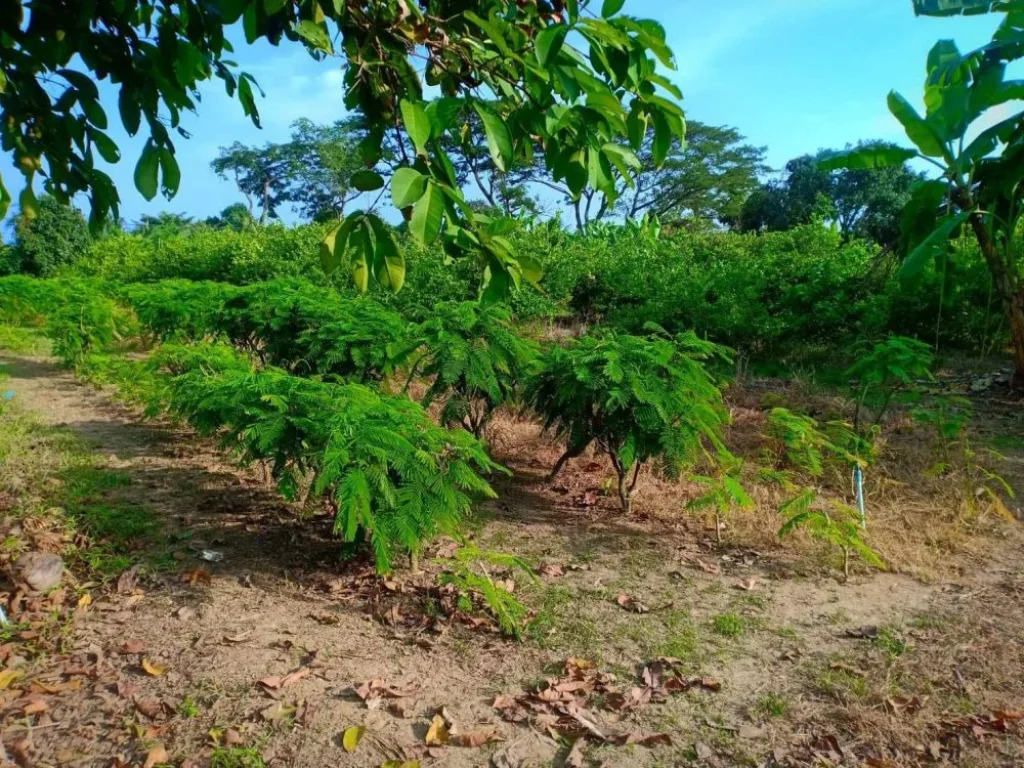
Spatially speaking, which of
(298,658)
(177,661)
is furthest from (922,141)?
(177,661)

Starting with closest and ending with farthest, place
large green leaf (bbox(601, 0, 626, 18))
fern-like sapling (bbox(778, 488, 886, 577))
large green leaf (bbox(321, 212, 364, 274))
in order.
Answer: large green leaf (bbox(601, 0, 626, 18)), large green leaf (bbox(321, 212, 364, 274)), fern-like sapling (bbox(778, 488, 886, 577))

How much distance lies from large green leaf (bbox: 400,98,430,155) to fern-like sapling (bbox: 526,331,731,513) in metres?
2.99

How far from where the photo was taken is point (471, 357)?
15.9 feet

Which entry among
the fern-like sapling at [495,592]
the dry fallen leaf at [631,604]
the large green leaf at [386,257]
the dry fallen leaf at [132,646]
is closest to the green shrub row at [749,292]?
the fern-like sapling at [495,592]

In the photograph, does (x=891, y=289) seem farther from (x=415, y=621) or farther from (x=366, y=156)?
(x=366, y=156)

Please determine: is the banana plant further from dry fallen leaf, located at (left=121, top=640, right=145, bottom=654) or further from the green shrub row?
dry fallen leaf, located at (left=121, top=640, right=145, bottom=654)

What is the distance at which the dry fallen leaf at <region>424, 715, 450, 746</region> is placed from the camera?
2467 millimetres

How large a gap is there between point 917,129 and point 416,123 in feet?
15.3

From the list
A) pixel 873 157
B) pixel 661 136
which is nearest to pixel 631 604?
pixel 661 136

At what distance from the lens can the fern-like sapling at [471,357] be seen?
4812mm

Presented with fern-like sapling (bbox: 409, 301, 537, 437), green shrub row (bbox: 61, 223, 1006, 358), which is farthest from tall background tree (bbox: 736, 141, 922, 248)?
fern-like sapling (bbox: 409, 301, 537, 437)

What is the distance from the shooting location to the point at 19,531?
3.91 m

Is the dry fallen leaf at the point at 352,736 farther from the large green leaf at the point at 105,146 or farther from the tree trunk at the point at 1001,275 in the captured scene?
the tree trunk at the point at 1001,275

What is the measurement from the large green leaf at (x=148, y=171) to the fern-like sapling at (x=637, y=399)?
2.68 metres
